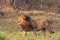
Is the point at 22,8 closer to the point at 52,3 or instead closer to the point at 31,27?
the point at 52,3

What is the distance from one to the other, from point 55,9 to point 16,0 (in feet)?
14.1

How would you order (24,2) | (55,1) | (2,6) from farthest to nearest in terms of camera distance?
(55,1), (24,2), (2,6)

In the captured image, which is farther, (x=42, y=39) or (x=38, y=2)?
(x=38, y=2)

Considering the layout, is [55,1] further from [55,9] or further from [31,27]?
[31,27]

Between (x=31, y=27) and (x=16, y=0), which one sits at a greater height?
(x=31, y=27)

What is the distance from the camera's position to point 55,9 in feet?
101

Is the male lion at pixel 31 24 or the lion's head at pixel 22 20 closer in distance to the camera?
the lion's head at pixel 22 20

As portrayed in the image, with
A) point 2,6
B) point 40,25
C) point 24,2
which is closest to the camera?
point 40,25

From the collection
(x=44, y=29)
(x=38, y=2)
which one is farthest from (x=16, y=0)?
(x=44, y=29)

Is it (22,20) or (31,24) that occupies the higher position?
(22,20)

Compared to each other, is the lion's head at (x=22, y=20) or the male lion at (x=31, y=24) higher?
the lion's head at (x=22, y=20)

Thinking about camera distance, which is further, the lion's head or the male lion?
the male lion

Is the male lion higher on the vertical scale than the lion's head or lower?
lower

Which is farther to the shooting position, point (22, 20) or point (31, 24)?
point (31, 24)
